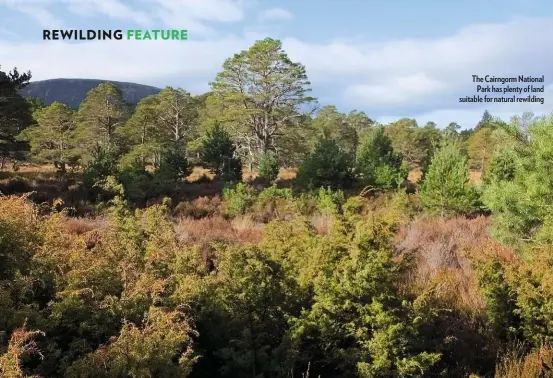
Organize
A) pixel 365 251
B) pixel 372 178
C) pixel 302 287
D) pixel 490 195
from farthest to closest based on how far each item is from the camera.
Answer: pixel 372 178 < pixel 490 195 < pixel 302 287 < pixel 365 251

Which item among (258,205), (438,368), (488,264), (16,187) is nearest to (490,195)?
(488,264)

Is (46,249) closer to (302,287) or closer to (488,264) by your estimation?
(302,287)

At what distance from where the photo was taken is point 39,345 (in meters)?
3.36

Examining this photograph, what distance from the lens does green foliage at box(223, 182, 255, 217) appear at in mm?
16391

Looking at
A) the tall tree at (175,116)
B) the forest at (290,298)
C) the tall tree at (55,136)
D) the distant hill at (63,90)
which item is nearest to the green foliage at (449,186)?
the forest at (290,298)

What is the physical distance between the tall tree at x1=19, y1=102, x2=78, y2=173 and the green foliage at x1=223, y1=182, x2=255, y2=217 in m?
21.7

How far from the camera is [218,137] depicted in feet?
86.5

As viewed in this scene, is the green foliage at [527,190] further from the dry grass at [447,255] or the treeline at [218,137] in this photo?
the treeline at [218,137]

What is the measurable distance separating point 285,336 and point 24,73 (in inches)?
808

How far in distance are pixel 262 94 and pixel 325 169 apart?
1290cm

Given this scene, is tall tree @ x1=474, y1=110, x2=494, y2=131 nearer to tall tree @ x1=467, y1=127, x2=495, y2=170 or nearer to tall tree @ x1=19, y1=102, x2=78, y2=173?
tall tree @ x1=467, y1=127, x2=495, y2=170

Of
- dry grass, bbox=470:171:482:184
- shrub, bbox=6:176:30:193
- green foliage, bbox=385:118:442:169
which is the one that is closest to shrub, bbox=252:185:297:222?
dry grass, bbox=470:171:482:184

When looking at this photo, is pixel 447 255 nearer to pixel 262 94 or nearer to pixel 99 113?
pixel 262 94

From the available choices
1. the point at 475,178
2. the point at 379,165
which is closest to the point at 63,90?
the point at 475,178
